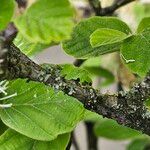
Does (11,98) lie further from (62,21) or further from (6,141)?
(62,21)

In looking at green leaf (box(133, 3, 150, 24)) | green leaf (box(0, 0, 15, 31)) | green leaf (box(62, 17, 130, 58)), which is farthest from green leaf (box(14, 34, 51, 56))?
green leaf (box(133, 3, 150, 24))

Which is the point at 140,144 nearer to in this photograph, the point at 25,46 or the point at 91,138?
the point at 91,138

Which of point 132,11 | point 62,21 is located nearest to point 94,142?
point 132,11

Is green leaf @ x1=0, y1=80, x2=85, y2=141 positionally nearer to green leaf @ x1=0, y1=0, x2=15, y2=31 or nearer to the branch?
the branch

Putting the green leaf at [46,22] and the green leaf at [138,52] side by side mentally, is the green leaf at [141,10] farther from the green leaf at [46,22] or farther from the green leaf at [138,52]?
the green leaf at [46,22]

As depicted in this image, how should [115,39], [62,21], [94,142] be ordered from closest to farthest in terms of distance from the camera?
[62,21] < [115,39] < [94,142]

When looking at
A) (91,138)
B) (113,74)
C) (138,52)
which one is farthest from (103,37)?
(91,138)

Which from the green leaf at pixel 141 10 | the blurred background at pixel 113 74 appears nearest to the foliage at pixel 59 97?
the blurred background at pixel 113 74
